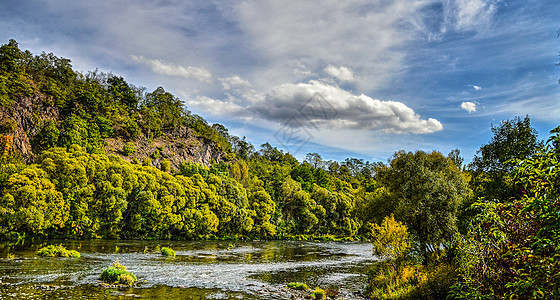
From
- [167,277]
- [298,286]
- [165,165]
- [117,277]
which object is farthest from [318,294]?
[165,165]

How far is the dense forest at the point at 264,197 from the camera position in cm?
833

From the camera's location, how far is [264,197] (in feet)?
283

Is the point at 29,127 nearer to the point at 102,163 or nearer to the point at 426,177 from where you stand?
the point at 102,163

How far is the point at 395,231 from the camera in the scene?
24594mm

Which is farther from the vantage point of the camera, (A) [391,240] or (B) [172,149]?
(B) [172,149]

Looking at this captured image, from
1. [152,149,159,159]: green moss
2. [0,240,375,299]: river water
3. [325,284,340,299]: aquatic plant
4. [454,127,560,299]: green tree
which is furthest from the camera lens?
[152,149,159,159]: green moss

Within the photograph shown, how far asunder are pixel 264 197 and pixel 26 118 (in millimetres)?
55549

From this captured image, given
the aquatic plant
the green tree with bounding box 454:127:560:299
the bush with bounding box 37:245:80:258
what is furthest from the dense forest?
the bush with bounding box 37:245:80:258

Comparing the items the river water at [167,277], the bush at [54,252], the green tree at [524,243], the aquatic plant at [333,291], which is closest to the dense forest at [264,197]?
the green tree at [524,243]

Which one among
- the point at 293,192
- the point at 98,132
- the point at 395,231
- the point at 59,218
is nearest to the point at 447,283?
the point at 395,231

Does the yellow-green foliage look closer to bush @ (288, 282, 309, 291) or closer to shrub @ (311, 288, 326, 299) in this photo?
bush @ (288, 282, 309, 291)

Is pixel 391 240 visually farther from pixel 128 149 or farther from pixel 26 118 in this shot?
pixel 128 149

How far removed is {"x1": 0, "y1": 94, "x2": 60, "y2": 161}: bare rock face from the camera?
64188 mm

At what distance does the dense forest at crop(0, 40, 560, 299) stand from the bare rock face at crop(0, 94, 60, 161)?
36 cm
